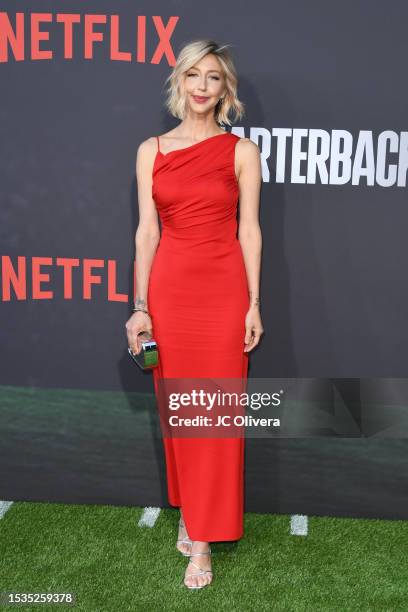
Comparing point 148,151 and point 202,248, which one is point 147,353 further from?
point 148,151

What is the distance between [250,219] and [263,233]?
0.47 metres

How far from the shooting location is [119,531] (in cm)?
355

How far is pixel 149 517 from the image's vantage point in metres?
3.70

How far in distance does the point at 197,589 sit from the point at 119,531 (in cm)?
56

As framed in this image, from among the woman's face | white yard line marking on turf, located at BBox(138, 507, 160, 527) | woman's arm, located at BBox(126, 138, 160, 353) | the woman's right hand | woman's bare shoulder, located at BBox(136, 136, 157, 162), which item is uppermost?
the woman's face

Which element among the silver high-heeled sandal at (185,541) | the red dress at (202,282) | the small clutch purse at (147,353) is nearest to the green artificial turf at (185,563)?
the silver high-heeled sandal at (185,541)

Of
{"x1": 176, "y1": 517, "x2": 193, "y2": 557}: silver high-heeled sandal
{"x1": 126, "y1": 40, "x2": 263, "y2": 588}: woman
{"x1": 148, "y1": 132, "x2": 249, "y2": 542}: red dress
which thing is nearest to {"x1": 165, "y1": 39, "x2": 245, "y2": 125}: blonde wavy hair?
{"x1": 126, "y1": 40, "x2": 263, "y2": 588}: woman

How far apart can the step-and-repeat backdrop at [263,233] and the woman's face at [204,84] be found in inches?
18.4

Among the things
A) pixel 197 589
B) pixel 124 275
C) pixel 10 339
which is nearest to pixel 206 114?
pixel 124 275

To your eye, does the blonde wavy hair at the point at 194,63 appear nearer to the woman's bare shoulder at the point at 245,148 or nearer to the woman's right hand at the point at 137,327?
the woman's bare shoulder at the point at 245,148

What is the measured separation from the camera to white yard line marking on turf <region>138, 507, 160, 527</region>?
3627 mm

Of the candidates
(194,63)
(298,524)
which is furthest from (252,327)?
(298,524)

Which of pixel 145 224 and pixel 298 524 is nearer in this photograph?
pixel 145 224

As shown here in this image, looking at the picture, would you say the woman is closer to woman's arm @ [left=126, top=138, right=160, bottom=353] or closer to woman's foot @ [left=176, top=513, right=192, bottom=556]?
woman's arm @ [left=126, top=138, right=160, bottom=353]
